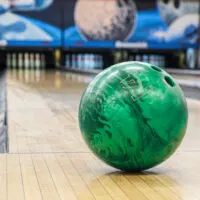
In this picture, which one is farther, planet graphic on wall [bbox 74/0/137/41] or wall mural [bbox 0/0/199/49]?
planet graphic on wall [bbox 74/0/137/41]

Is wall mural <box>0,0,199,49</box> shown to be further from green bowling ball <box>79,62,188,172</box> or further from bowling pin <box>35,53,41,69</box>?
green bowling ball <box>79,62,188,172</box>

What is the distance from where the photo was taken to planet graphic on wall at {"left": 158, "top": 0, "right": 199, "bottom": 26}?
77.7 ft

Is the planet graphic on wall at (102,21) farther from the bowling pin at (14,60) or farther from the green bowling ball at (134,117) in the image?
the green bowling ball at (134,117)

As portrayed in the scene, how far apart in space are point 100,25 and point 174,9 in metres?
3.39

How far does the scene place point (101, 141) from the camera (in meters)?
3.84

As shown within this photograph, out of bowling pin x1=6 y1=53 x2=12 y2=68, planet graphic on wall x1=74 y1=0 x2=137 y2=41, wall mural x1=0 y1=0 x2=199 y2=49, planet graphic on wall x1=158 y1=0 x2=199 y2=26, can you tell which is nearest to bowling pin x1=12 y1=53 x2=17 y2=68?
bowling pin x1=6 y1=53 x2=12 y2=68

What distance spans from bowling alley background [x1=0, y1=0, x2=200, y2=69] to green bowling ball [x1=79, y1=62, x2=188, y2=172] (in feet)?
60.8

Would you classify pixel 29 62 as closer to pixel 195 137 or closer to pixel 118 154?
pixel 195 137

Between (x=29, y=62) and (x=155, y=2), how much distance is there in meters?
6.03

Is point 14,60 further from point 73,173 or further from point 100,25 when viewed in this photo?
point 73,173

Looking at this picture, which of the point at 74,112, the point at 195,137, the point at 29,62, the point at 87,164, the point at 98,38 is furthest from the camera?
the point at 29,62

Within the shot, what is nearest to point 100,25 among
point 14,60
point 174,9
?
point 174,9

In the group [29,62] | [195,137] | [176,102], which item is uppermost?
[176,102]

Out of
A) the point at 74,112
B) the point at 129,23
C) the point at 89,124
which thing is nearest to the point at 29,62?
the point at 129,23
